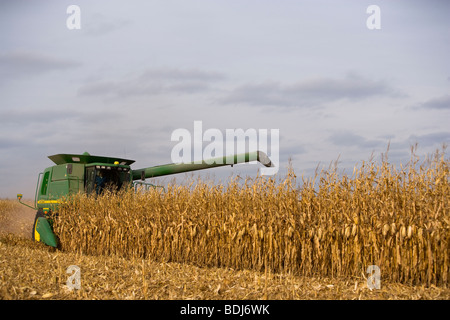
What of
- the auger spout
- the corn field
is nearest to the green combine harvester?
the auger spout

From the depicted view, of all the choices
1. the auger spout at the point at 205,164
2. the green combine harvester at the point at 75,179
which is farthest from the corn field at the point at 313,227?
the auger spout at the point at 205,164

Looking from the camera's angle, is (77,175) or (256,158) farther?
(256,158)

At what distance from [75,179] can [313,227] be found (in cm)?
791

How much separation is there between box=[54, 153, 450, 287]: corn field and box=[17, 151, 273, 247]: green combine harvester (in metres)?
3.06

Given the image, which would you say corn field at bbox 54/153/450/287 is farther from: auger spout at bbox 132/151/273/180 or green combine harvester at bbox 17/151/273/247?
auger spout at bbox 132/151/273/180

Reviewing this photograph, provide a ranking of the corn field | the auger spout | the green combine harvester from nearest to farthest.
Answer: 1. the corn field
2. the green combine harvester
3. the auger spout

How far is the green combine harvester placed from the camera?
12109mm

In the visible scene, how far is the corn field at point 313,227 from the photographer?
21.4ft

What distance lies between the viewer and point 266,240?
7.58 metres

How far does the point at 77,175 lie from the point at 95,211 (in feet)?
6.31

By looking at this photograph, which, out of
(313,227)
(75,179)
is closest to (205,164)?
(75,179)

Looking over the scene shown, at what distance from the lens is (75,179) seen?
491 inches

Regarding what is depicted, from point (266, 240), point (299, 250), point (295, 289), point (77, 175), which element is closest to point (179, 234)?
point (266, 240)

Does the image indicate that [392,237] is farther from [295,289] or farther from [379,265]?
[295,289]
